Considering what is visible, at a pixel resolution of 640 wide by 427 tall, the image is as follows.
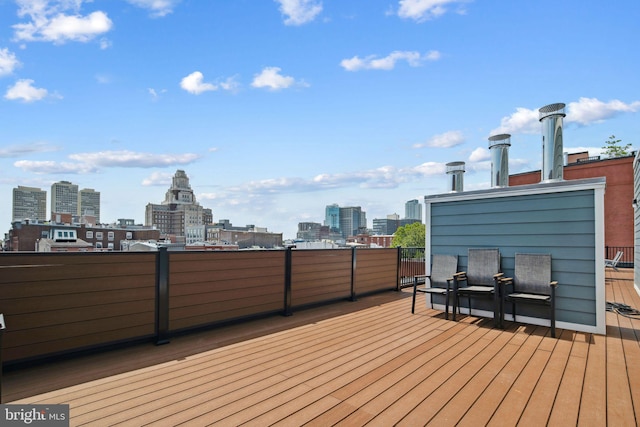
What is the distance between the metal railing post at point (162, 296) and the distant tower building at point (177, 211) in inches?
3363

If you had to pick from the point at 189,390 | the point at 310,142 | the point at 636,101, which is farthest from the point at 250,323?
the point at 636,101

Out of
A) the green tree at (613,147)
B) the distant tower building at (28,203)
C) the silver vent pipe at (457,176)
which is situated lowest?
the silver vent pipe at (457,176)

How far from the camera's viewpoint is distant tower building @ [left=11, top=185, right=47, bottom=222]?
61222 millimetres

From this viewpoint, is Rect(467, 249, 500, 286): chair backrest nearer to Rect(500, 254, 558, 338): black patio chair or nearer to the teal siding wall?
the teal siding wall

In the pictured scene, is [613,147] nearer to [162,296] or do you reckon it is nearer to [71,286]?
[162,296]

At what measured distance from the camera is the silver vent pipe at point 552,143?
14.2 ft

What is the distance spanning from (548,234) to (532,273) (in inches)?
20.5

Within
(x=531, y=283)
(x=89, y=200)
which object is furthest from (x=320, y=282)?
(x=89, y=200)

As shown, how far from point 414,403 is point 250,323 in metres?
2.52

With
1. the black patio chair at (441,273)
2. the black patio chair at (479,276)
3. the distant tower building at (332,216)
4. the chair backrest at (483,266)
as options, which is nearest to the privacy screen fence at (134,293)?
the black patio chair at (441,273)

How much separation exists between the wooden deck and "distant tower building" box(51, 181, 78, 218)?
274ft

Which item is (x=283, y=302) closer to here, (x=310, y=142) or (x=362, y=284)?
(x=362, y=284)

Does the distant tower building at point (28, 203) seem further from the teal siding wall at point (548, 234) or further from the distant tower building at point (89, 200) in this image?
the teal siding wall at point (548, 234)

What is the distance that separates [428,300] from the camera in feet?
17.1
